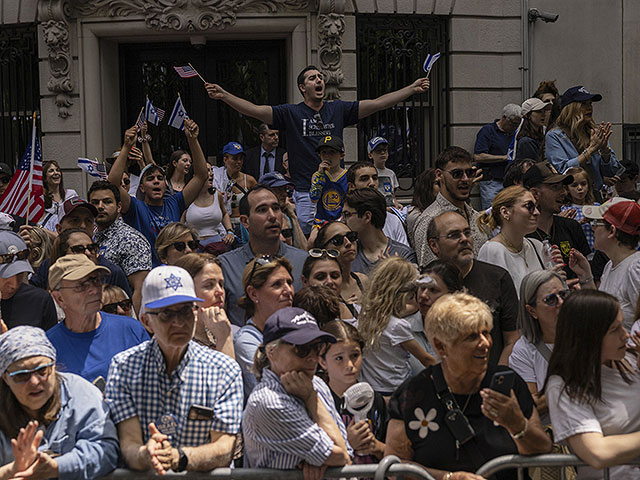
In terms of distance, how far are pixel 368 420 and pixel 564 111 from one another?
23.3ft

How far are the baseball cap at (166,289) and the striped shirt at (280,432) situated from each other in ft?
2.04

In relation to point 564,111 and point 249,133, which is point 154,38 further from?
point 564,111

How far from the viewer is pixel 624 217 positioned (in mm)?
7016

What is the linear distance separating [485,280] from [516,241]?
0.76 meters

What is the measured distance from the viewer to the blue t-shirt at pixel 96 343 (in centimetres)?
555

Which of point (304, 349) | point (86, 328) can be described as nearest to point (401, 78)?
point (86, 328)

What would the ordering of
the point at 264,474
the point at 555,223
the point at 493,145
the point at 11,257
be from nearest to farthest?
the point at 264,474 < the point at 11,257 < the point at 555,223 < the point at 493,145

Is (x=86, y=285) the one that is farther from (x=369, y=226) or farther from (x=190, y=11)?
(x=190, y=11)

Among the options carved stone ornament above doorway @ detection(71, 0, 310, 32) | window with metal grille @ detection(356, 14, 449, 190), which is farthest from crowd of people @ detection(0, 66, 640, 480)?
window with metal grille @ detection(356, 14, 449, 190)

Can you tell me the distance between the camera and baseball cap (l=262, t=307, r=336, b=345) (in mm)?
4652

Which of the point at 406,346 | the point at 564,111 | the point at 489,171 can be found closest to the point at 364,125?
the point at 489,171

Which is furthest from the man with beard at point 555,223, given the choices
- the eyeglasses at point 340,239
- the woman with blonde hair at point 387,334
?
the woman with blonde hair at point 387,334

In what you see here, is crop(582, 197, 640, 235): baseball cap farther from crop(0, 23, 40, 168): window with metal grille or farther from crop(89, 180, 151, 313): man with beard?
crop(0, 23, 40, 168): window with metal grille

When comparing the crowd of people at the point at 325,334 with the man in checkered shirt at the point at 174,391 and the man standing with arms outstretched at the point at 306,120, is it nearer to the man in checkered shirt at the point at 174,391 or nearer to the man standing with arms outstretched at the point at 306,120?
the man in checkered shirt at the point at 174,391
